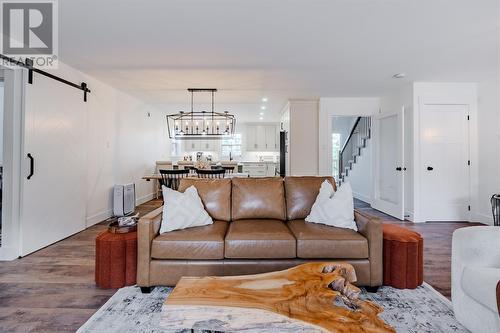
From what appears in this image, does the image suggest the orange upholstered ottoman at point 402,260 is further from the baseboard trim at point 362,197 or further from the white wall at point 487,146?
the baseboard trim at point 362,197

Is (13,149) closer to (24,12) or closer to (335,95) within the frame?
(24,12)

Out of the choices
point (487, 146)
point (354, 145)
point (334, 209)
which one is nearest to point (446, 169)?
point (487, 146)

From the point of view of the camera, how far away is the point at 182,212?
8.09 ft

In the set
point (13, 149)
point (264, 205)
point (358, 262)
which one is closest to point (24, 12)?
point (13, 149)

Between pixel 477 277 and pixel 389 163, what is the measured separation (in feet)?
14.6

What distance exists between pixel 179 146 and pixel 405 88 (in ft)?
23.9

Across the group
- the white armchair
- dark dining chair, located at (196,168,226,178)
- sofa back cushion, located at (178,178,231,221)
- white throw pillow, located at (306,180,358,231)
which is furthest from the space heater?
the white armchair

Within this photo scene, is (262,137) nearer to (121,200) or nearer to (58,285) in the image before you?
(121,200)

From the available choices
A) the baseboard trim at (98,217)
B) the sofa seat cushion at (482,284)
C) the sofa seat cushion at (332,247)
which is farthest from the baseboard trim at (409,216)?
the baseboard trim at (98,217)

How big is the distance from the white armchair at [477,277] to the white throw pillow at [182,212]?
2004 mm

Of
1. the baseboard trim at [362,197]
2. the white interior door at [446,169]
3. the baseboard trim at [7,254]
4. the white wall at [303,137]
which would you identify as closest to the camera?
the baseboard trim at [7,254]

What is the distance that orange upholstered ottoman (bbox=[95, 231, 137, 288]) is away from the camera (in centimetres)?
230

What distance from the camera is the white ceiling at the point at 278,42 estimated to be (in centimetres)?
244

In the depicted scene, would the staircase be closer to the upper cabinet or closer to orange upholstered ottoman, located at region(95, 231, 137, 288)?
the upper cabinet
